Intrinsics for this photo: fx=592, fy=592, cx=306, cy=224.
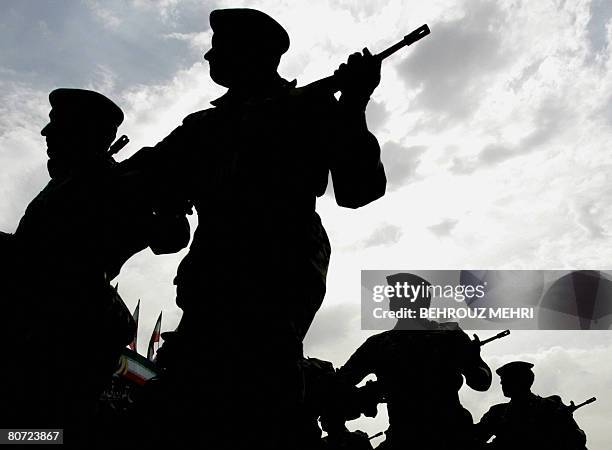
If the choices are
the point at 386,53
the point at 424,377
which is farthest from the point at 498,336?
the point at 386,53

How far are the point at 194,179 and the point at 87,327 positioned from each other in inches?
41.2

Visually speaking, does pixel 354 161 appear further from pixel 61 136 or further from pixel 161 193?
pixel 61 136

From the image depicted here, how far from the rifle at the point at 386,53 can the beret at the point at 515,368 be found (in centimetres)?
762

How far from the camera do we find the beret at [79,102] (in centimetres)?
362

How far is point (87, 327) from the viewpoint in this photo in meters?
3.19

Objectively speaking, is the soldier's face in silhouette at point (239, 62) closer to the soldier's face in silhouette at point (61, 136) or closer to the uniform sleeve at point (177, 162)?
the uniform sleeve at point (177, 162)

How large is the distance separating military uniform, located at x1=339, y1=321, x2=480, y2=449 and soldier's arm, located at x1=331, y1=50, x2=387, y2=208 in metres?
4.96

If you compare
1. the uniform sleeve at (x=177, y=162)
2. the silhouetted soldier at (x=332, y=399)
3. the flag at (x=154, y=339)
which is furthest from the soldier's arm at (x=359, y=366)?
the flag at (x=154, y=339)

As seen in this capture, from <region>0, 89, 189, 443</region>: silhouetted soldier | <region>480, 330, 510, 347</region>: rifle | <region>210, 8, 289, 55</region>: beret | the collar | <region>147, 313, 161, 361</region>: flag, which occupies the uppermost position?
<region>147, 313, 161, 361</region>: flag

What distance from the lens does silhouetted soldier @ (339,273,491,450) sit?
6.86m

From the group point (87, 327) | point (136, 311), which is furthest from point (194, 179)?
point (136, 311)

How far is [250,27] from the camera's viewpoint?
115 inches

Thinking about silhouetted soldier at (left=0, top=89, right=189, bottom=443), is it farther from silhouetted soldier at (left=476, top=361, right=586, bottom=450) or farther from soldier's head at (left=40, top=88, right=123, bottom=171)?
silhouetted soldier at (left=476, top=361, right=586, bottom=450)

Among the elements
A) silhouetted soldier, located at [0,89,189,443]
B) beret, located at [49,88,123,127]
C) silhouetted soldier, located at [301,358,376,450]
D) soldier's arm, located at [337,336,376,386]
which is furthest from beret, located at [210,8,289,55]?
soldier's arm, located at [337,336,376,386]
